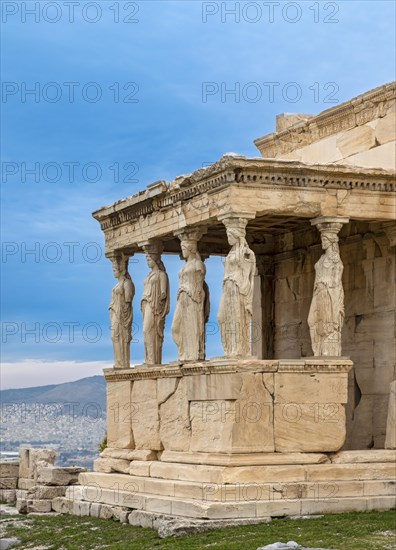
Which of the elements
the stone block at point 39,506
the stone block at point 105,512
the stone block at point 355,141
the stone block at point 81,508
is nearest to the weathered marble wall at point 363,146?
the stone block at point 355,141

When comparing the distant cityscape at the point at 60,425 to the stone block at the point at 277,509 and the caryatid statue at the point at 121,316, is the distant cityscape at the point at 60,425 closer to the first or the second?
the caryatid statue at the point at 121,316

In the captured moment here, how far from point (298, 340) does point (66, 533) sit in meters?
5.47

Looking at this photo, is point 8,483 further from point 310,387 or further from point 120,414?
point 310,387

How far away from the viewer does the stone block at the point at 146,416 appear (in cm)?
1988

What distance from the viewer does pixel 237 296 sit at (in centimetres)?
1772

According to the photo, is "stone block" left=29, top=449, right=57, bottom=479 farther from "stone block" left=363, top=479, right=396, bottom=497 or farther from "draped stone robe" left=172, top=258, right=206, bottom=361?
"stone block" left=363, top=479, right=396, bottom=497

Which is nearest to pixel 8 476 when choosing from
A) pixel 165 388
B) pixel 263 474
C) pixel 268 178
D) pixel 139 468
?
pixel 139 468

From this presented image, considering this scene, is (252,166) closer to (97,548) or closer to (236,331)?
(236,331)

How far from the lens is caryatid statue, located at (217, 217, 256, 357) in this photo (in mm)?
17703

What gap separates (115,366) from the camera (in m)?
22.0

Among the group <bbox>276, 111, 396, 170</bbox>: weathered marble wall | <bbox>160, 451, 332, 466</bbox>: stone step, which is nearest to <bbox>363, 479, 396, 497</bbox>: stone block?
<bbox>160, 451, 332, 466</bbox>: stone step

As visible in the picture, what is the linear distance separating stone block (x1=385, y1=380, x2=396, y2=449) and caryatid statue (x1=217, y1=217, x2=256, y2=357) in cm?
234

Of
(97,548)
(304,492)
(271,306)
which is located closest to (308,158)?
(271,306)

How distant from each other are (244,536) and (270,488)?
1478 mm
